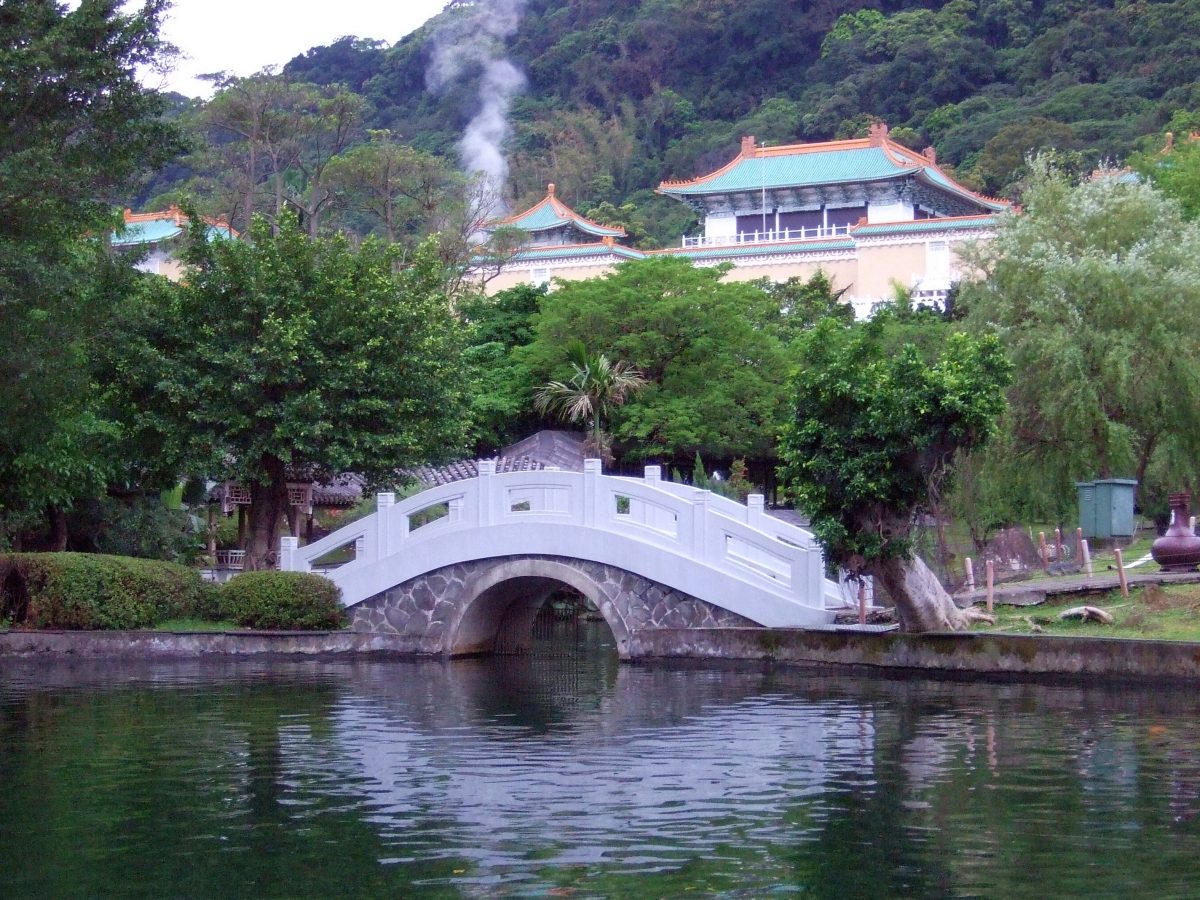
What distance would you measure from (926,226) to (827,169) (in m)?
6.71

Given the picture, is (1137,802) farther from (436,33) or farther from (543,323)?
(436,33)

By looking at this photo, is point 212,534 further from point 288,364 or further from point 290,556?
point 288,364

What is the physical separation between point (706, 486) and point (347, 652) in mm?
9699

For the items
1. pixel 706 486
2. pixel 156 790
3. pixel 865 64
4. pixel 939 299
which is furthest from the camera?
pixel 865 64

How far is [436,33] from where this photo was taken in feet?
298

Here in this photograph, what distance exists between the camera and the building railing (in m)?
53.6

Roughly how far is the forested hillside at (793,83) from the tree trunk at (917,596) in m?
43.7

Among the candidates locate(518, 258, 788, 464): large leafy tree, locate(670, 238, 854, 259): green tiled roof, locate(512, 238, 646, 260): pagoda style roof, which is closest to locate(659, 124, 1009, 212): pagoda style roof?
locate(512, 238, 646, 260): pagoda style roof

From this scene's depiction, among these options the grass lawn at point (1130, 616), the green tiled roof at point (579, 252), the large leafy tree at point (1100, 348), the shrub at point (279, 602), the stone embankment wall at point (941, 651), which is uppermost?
the green tiled roof at point (579, 252)

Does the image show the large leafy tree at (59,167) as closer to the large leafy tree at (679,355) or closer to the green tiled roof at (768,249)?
the large leafy tree at (679,355)

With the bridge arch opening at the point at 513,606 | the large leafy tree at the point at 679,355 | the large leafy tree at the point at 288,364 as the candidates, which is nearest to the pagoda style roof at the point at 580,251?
the large leafy tree at the point at 679,355

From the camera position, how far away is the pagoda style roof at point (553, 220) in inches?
2202

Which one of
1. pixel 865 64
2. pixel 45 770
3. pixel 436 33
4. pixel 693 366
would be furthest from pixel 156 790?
pixel 436 33

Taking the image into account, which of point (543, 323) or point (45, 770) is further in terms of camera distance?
point (543, 323)
